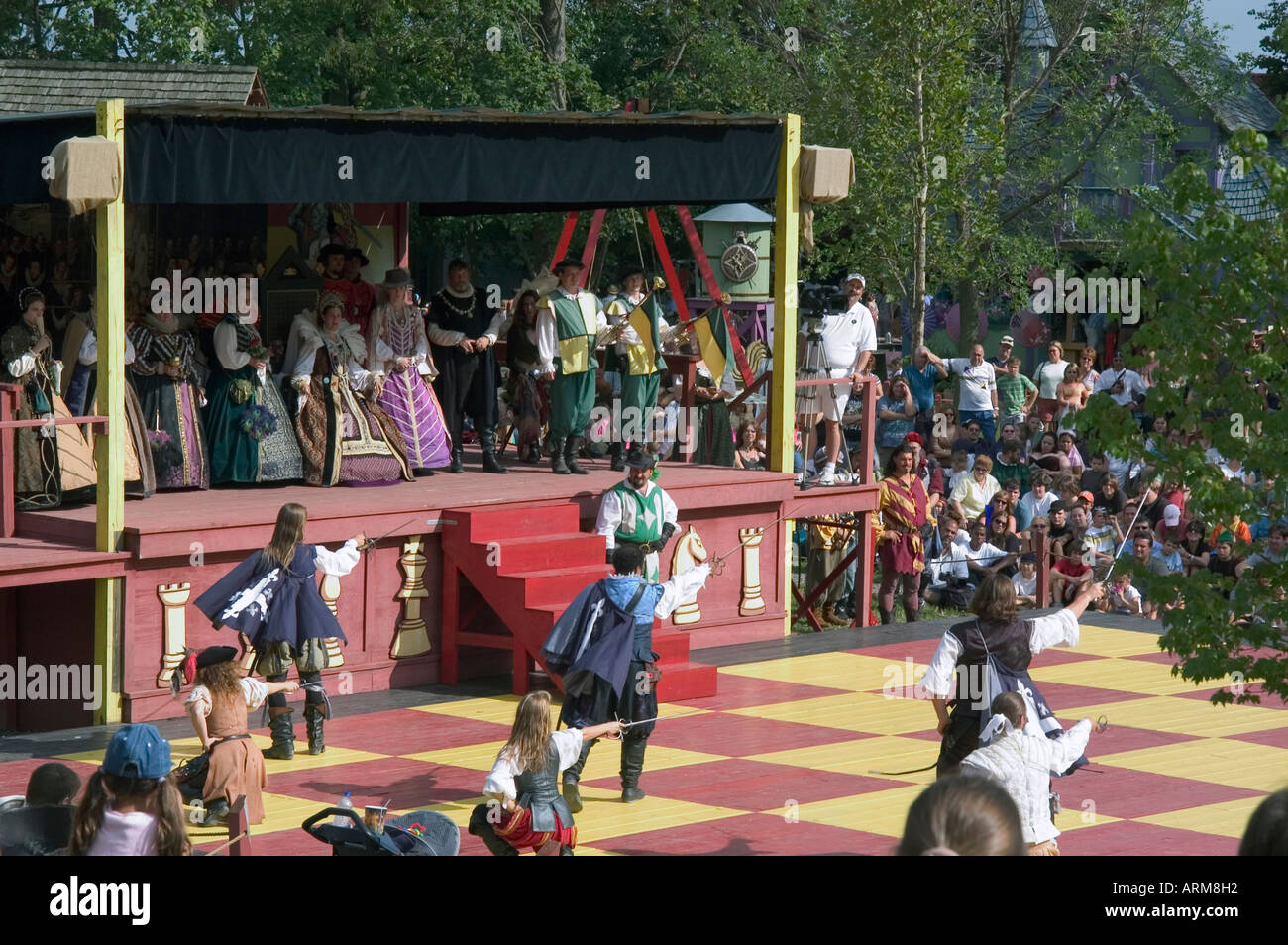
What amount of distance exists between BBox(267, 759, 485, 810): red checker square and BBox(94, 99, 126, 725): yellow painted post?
1907mm

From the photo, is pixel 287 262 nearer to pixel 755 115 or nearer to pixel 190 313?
pixel 190 313

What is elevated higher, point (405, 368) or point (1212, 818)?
point (405, 368)

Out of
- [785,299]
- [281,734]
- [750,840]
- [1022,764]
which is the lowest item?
[750,840]

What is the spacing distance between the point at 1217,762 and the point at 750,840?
367cm

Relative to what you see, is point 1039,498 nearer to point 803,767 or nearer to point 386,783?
point 803,767

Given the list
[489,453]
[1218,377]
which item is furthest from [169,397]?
[1218,377]

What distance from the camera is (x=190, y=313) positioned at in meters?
15.2

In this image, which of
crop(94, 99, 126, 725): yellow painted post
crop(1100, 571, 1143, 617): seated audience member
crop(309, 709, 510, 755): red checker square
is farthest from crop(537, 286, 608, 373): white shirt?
crop(1100, 571, 1143, 617): seated audience member

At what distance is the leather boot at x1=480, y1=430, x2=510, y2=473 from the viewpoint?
16.6 m

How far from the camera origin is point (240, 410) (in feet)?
50.0

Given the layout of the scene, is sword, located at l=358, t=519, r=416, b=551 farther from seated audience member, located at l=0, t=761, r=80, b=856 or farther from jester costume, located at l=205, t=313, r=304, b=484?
seated audience member, located at l=0, t=761, r=80, b=856

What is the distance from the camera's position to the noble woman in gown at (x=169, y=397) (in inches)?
582

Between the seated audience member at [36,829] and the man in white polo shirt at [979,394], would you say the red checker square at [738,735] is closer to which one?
the seated audience member at [36,829]
